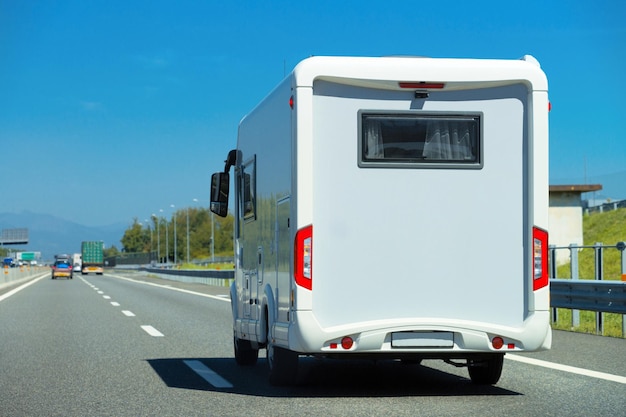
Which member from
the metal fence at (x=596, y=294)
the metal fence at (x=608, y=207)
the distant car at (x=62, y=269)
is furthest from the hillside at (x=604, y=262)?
the distant car at (x=62, y=269)

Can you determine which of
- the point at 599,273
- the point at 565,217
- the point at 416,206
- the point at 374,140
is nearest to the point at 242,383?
the point at 416,206

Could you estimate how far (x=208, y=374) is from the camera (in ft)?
33.4

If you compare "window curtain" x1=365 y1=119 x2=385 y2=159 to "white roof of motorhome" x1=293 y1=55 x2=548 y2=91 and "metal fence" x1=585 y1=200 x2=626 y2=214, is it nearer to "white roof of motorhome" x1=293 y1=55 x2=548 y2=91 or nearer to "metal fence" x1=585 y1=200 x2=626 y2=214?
"white roof of motorhome" x1=293 y1=55 x2=548 y2=91

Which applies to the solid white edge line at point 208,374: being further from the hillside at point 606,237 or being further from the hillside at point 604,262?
the hillside at point 606,237

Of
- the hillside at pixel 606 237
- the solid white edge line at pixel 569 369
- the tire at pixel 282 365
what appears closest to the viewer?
the tire at pixel 282 365

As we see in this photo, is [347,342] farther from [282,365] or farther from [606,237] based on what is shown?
[606,237]

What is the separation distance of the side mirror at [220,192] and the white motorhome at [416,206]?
2.63 m

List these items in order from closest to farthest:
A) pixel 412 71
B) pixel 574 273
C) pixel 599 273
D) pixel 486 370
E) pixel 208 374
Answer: pixel 412 71 < pixel 486 370 < pixel 208 374 < pixel 599 273 < pixel 574 273

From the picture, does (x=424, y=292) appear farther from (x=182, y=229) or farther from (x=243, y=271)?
(x=182, y=229)

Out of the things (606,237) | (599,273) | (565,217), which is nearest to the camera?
(599,273)

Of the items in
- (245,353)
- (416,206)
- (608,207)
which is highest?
(608,207)

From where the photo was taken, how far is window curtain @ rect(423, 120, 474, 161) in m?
8.22

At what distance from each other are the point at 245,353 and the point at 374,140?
372 cm

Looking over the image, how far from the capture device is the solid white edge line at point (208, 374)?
30.7 feet
